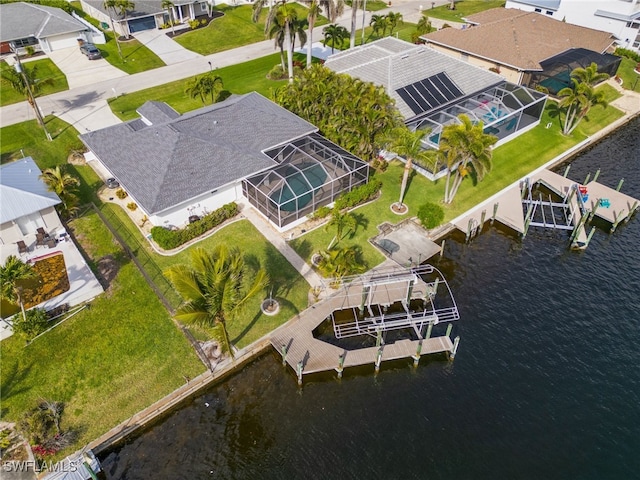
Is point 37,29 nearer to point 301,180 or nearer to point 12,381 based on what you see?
point 301,180

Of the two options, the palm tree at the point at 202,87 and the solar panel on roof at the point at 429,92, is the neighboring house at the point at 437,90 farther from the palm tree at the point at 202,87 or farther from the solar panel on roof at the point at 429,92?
the palm tree at the point at 202,87

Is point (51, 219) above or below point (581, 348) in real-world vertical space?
above

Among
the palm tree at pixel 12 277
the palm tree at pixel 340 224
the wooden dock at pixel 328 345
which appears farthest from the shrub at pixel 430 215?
the palm tree at pixel 12 277

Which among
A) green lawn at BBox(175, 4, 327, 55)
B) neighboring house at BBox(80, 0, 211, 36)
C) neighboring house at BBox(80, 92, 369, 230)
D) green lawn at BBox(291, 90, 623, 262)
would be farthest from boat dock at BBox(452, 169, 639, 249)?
neighboring house at BBox(80, 0, 211, 36)

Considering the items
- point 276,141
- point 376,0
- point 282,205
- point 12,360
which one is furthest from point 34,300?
point 376,0

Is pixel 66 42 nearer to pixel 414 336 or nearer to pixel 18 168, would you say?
pixel 18 168

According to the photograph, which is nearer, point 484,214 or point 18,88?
point 484,214

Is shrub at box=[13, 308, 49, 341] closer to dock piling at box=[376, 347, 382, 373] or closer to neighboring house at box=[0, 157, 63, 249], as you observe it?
neighboring house at box=[0, 157, 63, 249]
